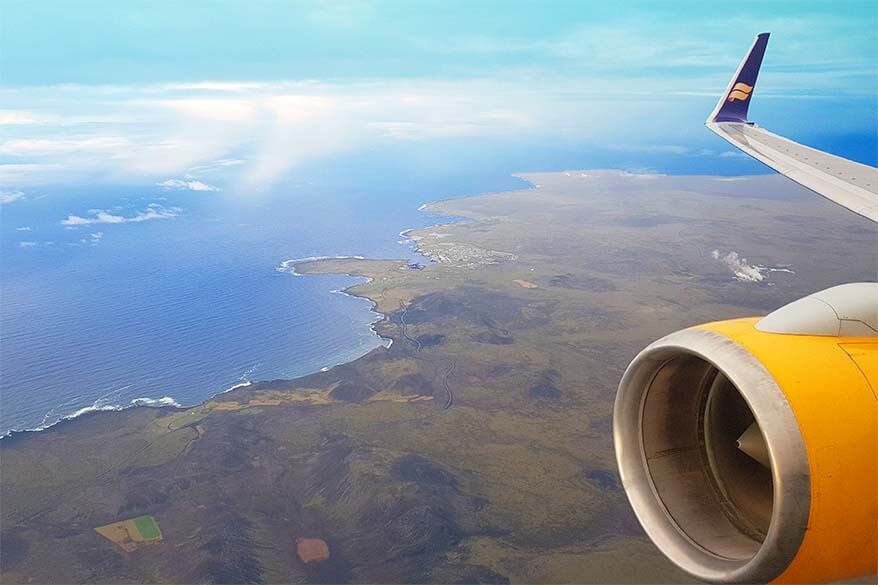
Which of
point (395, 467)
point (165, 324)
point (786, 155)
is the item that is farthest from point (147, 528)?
point (165, 324)

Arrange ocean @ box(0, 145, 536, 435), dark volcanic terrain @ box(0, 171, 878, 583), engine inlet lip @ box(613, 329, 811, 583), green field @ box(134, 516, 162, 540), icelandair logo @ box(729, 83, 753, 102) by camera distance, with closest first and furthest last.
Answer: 1. engine inlet lip @ box(613, 329, 811, 583)
2. icelandair logo @ box(729, 83, 753, 102)
3. dark volcanic terrain @ box(0, 171, 878, 583)
4. green field @ box(134, 516, 162, 540)
5. ocean @ box(0, 145, 536, 435)

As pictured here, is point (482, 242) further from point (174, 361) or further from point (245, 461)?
point (245, 461)

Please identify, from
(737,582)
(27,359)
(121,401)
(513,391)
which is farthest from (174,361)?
(737,582)

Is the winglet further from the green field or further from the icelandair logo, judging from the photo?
the green field

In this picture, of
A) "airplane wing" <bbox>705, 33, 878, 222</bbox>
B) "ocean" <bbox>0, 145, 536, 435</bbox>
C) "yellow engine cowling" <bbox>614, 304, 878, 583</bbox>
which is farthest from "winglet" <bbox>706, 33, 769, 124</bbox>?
"ocean" <bbox>0, 145, 536, 435</bbox>

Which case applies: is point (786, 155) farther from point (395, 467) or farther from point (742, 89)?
point (395, 467)

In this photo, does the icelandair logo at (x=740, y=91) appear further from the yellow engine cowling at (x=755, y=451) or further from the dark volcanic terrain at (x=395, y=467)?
the dark volcanic terrain at (x=395, y=467)
